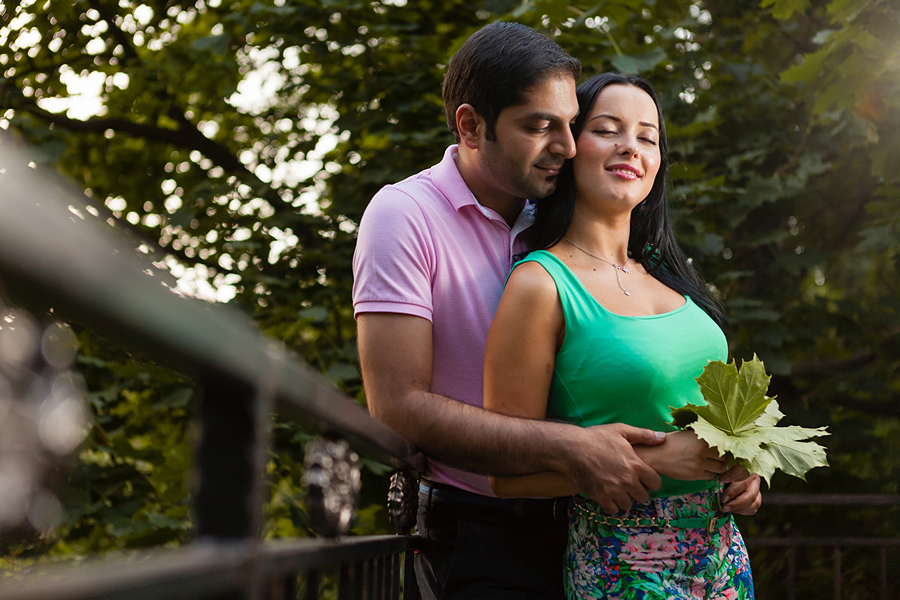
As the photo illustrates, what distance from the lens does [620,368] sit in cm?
163

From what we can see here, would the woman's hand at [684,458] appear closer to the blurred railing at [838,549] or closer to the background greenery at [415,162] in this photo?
the background greenery at [415,162]

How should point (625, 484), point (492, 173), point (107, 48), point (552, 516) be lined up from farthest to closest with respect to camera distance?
point (107, 48) < point (492, 173) < point (552, 516) < point (625, 484)

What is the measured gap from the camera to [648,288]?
6.29 ft

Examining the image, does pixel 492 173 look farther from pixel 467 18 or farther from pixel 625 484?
pixel 467 18

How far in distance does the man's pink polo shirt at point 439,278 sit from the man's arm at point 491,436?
0.11 meters

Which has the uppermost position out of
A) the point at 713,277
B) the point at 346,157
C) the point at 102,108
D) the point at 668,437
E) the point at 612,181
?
the point at 102,108

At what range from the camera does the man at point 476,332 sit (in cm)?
156

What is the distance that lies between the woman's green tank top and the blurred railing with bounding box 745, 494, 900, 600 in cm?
243

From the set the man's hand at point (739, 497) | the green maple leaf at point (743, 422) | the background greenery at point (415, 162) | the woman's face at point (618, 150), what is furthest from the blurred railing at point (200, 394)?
the background greenery at point (415, 162)

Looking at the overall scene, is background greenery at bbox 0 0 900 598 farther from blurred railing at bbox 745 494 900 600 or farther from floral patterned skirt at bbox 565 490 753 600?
floral patterned skirt at bbox 565 490 753 600

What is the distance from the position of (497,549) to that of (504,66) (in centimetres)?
134

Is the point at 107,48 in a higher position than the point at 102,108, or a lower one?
higher

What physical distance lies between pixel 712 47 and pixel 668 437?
12.4 feet

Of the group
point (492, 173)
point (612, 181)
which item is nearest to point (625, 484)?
point (612, 181)
